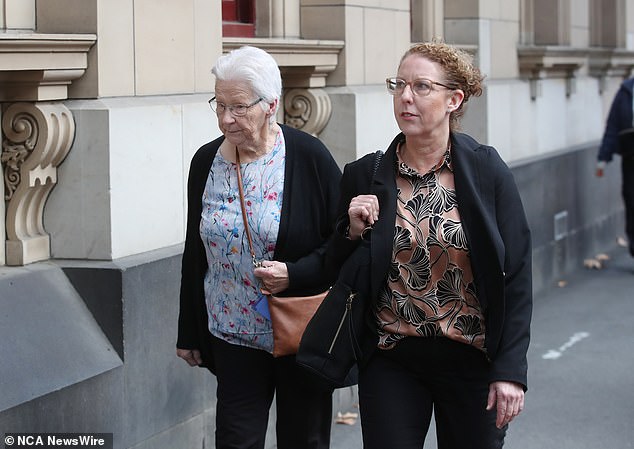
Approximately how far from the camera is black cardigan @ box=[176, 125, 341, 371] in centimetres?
481

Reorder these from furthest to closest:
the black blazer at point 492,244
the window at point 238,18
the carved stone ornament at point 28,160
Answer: the window at point 238,18
the carved stone ornament at point 28,160
the black blazer at point 492,244

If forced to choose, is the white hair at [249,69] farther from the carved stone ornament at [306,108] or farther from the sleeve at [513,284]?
the carved stone ornament at [306,108]

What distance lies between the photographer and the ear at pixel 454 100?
4.38 meters

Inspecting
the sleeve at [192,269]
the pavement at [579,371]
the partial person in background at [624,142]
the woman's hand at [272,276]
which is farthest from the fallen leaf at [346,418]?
the partial person in background at [624,142]

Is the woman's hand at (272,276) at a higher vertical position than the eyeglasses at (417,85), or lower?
lower

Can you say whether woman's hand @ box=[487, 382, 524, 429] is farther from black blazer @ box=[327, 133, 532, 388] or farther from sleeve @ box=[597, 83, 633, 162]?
sleeve @ box=[597, 83, 633, 162]

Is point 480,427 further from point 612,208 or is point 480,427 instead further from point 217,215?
point 612,208

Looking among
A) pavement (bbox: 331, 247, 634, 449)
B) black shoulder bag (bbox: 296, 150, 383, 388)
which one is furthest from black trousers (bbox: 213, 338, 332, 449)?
pavement (bbox: 331, 247, 634, 449)

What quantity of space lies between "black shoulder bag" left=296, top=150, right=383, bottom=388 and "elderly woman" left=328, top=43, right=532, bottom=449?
0.04 meters

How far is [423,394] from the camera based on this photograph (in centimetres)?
445

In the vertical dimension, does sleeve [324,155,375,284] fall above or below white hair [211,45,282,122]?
below

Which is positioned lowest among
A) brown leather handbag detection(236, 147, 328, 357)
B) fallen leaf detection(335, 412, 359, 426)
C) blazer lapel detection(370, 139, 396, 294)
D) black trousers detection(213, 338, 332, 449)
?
fallen leaf detection(335, 412, 359, 426)

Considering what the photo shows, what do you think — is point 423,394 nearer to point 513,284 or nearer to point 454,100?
point 513,284

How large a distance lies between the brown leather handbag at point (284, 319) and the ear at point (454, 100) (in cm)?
83
